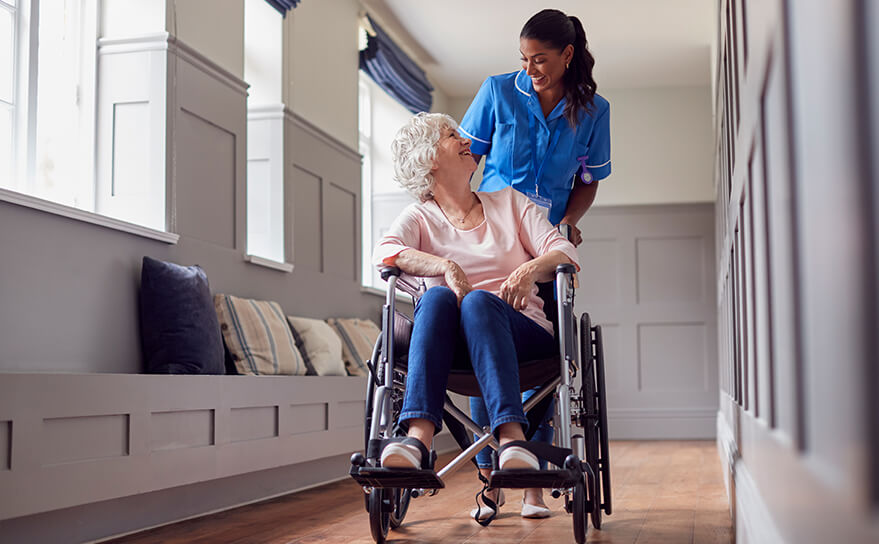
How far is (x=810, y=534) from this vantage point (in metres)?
0.71

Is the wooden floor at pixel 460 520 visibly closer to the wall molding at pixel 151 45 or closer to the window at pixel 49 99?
the window at pixel 49 99

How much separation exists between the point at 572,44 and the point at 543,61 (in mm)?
110

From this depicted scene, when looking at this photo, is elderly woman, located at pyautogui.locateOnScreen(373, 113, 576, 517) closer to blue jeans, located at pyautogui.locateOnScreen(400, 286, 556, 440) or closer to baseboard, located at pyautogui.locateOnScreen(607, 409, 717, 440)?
blue jeans, located at pyautogui.locateOnScreen(400, 286, 556, 440)

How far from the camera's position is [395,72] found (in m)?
6.05

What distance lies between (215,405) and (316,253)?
6.26ft

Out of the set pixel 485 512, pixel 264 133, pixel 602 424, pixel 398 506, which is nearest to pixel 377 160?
pixel 264 133

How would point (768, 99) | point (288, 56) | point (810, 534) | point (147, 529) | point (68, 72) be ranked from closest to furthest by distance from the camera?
1. point (810, 534)
2. point (768, 99)
3. point (147, 529)
4. point (68, 72)
5. point (288, 56)

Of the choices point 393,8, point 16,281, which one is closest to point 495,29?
point 393,8

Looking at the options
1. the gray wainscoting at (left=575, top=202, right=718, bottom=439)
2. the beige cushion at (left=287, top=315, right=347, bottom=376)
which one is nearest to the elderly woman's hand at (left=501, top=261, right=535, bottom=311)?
the beige cushion at (left=287, top=315, right=347, bottom=376)

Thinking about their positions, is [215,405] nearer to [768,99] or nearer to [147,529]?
[147,529]

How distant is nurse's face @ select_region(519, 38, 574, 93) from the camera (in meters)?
2.65

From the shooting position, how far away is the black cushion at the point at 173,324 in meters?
2.91

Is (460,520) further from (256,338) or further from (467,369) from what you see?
(256,338)

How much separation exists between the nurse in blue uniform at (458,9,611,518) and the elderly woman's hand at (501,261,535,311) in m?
0.57
